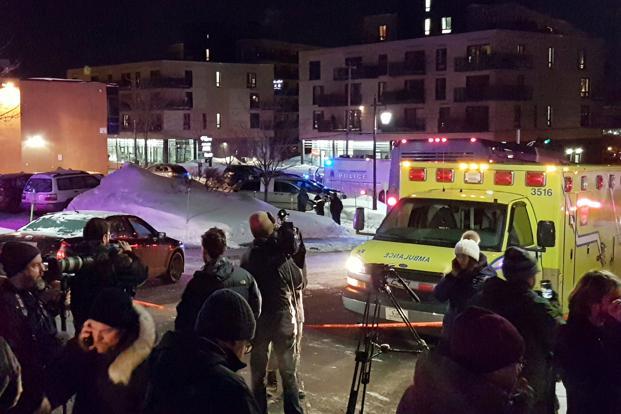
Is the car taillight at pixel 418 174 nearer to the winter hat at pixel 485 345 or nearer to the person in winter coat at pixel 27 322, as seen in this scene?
the person in winter coat at pixel 27 322

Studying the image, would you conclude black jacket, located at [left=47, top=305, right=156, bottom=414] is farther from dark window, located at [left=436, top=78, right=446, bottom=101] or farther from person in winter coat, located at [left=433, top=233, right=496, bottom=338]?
dark window, located at [left=436, top=78, right=446, bottom=101]

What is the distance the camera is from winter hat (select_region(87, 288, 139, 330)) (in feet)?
11.0

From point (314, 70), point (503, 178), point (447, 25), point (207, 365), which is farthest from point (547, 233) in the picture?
point (314, 70)

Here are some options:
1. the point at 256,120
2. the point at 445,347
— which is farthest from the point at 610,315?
the point at 256,120

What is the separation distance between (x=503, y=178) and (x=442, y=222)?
1.05 m

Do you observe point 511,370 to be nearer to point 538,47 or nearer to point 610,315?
point 610,315

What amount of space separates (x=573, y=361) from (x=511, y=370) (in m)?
1.83

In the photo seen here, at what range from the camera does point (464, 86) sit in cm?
5869

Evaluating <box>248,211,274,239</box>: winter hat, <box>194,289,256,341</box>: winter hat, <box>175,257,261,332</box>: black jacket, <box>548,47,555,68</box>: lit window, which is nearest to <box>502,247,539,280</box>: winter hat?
<box>175,257,261,332</box>: black jacket

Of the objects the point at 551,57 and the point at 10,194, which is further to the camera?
the point at 551,57

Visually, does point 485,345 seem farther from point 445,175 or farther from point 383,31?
point 383,31

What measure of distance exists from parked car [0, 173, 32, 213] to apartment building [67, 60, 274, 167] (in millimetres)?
48386

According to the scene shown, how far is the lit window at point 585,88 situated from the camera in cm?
6450

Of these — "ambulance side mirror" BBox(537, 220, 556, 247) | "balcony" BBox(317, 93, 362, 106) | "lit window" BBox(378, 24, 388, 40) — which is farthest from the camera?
"lit window" BBox(378, 24, 388, 40)
